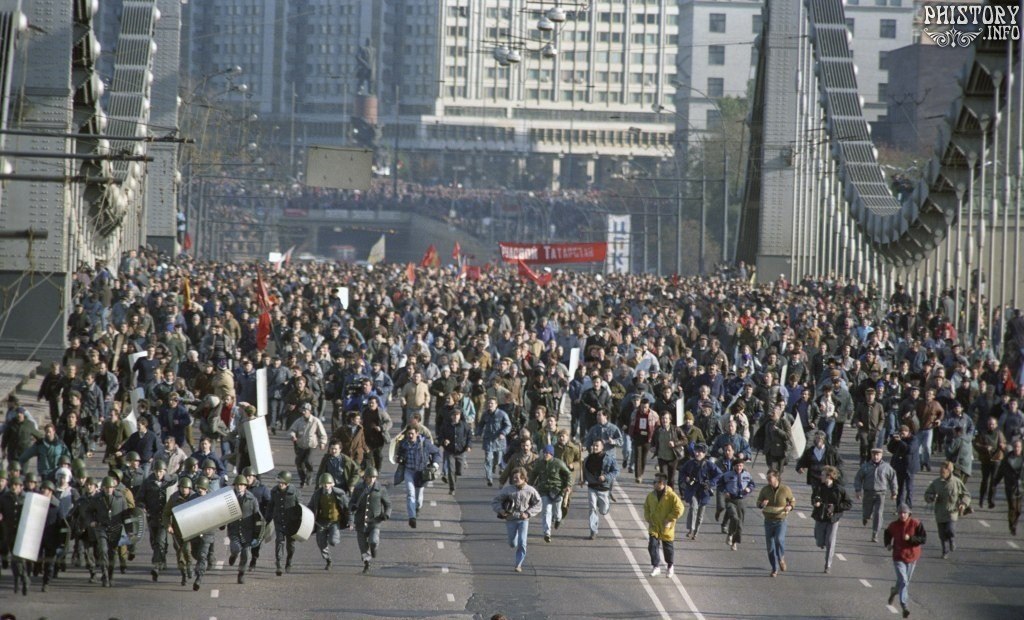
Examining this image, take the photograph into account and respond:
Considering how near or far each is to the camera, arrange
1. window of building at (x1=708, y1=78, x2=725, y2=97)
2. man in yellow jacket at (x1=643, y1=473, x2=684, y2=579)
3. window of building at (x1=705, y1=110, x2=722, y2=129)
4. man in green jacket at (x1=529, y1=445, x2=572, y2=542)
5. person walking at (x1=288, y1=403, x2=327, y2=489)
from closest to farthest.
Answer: man in yellow jacket at (x1=643, y1=473, x2=684, y2=579) → man in green jacket at (x1=529, y1=445, x2=572, y2=542) → person walking at (x1=288, y1=403, x2=327, y2=489) → window of building at (x1=705, y1=110, x2=722, y2=129) → window of building at (x1=708, y1=78, x2=725, y2=97)

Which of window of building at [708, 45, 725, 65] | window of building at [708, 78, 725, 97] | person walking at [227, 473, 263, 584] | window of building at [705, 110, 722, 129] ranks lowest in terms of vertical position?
person walking at [227, 473, 263, 584]

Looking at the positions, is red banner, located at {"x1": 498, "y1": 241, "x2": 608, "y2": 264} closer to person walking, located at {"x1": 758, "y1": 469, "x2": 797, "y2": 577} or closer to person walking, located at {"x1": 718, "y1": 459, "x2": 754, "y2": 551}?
person walking, located at {"x1": 718, "y1": 459, "x2": 754, "y2": 551}

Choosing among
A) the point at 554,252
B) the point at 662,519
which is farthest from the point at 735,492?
the point at 554,252

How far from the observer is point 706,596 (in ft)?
54.3

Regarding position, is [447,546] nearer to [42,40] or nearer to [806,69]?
[42,40]

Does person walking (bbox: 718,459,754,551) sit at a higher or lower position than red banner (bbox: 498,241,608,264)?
lower

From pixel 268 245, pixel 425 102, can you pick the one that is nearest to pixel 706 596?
pixel 268 245

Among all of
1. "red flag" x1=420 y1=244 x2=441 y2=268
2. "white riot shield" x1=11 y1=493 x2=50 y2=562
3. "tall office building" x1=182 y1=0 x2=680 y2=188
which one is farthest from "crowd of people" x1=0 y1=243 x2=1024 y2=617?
"tall office building" x1=182 y1=0 x2=680 y2=188

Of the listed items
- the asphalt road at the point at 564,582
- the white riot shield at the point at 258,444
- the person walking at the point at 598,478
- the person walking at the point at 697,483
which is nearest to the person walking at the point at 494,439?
the asphalt road at the point at 564,582

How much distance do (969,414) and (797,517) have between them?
4.44 m

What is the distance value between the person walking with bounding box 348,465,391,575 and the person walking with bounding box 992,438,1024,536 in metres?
6.84

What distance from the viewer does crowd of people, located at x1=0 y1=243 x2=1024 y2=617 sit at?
1738 centimetres

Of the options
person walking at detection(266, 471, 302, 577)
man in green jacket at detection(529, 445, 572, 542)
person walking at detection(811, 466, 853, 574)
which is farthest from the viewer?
man in green jacket at detection(529, 445, 572, 542)

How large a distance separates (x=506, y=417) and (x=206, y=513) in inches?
237
